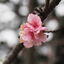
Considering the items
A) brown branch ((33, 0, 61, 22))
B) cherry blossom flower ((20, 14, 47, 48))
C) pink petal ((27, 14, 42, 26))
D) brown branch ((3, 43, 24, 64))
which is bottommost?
brown branch ((3, 43, 24, 64))

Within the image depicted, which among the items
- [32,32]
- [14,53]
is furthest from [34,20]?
[14,53]

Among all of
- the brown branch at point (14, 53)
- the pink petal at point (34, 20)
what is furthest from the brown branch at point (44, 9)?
the brown branch at point (14, 53)

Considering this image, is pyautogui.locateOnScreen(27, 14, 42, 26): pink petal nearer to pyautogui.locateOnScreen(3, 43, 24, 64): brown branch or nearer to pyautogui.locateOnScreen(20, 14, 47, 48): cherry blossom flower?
pyautogui.locateOnScreen(20, 14, 47, 48): cherry blossom flower

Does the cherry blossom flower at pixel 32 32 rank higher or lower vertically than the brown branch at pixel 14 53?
higher

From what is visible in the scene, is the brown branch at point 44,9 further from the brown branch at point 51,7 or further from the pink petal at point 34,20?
the pink petal at point 34,20

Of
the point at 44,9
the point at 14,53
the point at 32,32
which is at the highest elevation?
the point at 44,9

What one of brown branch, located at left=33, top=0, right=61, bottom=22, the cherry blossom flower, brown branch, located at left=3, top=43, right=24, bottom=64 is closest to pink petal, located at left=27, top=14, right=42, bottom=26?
the cherry blossom flower

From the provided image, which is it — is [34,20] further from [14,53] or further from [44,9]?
[14,53]

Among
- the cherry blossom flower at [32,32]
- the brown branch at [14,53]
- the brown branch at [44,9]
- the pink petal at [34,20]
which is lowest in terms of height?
the brown branch at [14,53]

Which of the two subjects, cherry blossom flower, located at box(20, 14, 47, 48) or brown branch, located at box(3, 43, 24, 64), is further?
brown branch, located at box(3, 43, 24, 64)
